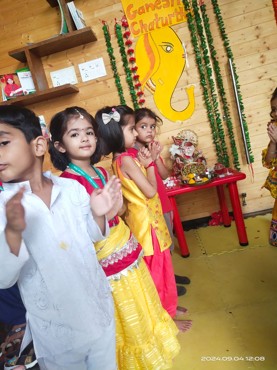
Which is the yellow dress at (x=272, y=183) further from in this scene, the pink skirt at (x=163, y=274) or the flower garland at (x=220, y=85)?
the pink skirt at (x=163, y=274)

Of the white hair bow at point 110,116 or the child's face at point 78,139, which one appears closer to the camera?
the child's face at point 78,139

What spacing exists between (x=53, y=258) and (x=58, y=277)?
60 millimetres

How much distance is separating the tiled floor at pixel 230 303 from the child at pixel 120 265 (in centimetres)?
25

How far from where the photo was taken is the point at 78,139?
1.08m

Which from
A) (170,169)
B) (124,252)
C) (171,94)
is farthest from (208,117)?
(124,252)

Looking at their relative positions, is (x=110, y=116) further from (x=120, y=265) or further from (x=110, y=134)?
(x=120, y=265)

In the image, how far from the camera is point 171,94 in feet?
8.95

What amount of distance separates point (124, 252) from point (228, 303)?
95 cm

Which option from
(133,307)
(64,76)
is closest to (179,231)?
(133,307)

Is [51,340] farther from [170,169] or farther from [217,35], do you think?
[217,35]

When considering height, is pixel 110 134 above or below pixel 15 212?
above

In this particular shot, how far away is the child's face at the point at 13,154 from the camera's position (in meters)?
0.71
